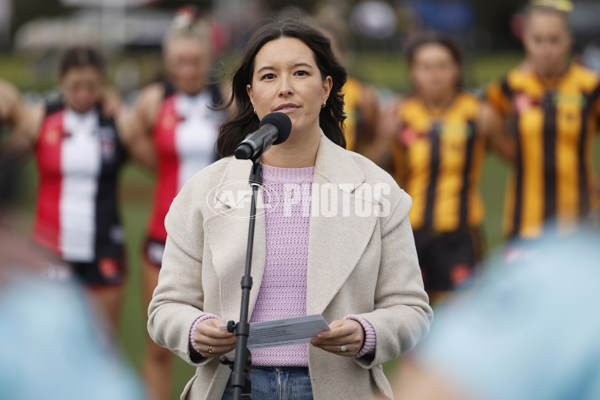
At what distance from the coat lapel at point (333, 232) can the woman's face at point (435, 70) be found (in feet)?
10.1

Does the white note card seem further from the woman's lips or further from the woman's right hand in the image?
the woman's lips

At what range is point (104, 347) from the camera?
83.5 inches

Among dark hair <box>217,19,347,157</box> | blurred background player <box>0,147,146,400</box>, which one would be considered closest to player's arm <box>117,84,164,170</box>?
dark hair <box>217,19,347,157</box>

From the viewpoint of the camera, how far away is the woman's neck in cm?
256

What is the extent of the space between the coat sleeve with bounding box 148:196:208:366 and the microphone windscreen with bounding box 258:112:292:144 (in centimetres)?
31

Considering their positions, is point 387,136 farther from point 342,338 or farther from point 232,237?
point 342,338

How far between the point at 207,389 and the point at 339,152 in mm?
691

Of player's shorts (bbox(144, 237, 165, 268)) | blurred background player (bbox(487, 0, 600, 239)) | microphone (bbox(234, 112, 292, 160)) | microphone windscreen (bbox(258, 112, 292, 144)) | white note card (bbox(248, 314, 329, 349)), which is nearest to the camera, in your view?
microphone (bbox(234, 112, 292, 160))

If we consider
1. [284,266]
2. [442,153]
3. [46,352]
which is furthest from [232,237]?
[442,153]

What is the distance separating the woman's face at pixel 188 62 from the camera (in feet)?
18.0

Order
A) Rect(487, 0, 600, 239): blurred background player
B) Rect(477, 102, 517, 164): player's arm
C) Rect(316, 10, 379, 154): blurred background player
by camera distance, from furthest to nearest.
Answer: Rect(316, 10, 379, 154): blurred background player
Rect(477, 102, 517, 164): player's arm
Rect(487, 0, 600, 239): blurred background player

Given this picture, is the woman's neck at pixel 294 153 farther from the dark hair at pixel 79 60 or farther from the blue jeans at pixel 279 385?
the dark hair at pixel 79 60

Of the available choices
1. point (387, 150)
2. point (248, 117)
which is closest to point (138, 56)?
point (387, 150)

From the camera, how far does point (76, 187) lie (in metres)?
5.49
